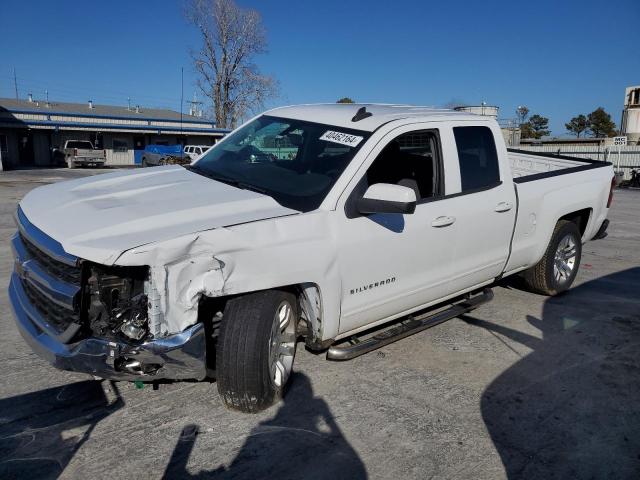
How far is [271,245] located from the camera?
10.3 feet

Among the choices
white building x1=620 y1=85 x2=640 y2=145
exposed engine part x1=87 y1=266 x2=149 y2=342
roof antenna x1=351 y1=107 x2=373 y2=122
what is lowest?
exposed engine part x1=87 y1=266 x2=149 y2=342

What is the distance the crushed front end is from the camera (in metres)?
2.86

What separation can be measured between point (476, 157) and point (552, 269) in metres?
1.96

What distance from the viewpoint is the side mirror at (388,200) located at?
3352mm

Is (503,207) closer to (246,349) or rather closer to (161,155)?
(246,349)

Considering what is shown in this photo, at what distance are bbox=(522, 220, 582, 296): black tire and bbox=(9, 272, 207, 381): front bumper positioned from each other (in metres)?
4.13

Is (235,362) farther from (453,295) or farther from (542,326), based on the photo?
(542,326)

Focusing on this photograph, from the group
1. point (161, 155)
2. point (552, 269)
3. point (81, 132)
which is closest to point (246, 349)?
point (552, 269)

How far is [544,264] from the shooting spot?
19.0 feet

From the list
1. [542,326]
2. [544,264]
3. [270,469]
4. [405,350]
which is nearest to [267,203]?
[270,469]

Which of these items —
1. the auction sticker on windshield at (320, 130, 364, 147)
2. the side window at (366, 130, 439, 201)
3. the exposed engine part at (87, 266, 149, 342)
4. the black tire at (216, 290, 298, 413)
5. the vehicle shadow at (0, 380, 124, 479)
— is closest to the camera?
the vehicle shadow at (0, 380, 124, 479)

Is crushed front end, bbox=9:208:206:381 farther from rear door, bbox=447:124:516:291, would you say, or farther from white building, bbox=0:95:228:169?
white building, bbox=0:95:228:169

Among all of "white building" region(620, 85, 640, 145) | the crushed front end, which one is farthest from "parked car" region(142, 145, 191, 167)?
"white building" region(620, 85, 640, 145)

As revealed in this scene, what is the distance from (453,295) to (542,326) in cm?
111
